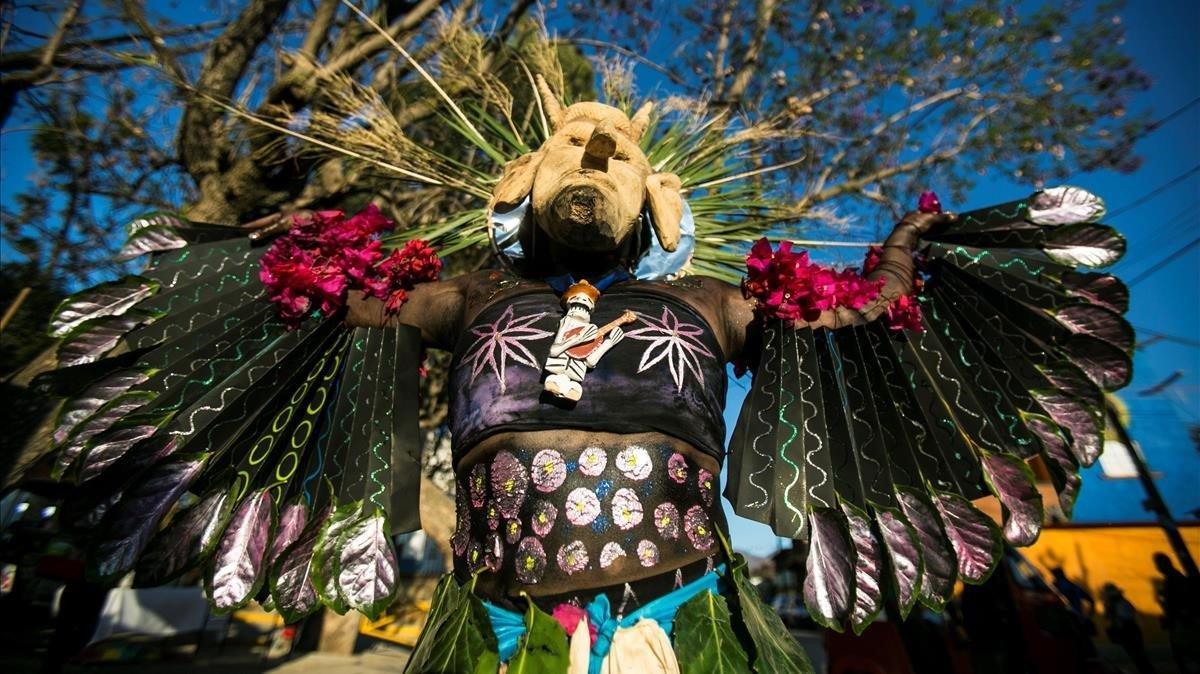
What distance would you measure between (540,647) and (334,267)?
1.37 m

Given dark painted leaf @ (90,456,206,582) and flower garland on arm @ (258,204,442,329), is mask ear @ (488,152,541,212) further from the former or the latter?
dark painted leaf @ (90,456,206,582)

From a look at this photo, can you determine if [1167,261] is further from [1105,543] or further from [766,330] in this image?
[766,330]

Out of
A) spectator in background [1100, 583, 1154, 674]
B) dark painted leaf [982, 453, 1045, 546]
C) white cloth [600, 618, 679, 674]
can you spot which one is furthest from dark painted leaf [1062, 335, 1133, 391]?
spectator in background [1100, 583, 1154, 674]

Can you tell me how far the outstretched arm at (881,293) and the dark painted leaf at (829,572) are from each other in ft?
2.17

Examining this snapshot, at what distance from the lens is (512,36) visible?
6.71 m

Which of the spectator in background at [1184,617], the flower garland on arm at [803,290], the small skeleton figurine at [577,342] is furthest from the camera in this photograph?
the spectator in background at [1184,617]

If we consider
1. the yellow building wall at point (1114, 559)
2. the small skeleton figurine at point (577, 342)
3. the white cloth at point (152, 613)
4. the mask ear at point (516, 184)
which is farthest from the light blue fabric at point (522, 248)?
the yellow building wall at point (1114, 559)

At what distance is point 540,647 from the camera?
49.8 inches

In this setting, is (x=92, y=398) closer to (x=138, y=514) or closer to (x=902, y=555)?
(x=138, y=514)

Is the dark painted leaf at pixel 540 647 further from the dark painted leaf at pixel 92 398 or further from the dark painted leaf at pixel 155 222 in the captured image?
the dark painted leaf at pixel 155 222

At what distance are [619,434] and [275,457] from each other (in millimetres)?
1061

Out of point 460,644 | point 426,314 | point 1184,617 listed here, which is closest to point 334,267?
point 426,314

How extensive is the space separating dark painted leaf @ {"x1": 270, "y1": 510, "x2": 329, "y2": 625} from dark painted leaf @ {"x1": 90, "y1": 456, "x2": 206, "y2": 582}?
0.35m

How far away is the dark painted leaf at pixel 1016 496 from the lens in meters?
1.69
